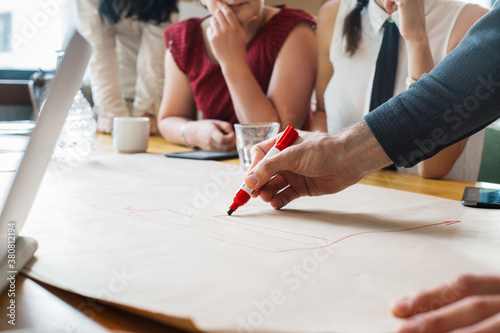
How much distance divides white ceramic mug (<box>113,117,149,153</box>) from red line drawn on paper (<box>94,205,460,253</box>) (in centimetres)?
65

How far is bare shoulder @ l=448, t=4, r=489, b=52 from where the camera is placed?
1.05 m

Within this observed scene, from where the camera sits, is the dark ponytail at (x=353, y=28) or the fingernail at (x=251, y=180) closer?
the fingernail at (x=251, y=180)

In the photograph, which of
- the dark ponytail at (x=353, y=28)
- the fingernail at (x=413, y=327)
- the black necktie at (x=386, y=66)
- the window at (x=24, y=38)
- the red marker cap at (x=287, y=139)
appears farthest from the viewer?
the window at (x=24, y=38)

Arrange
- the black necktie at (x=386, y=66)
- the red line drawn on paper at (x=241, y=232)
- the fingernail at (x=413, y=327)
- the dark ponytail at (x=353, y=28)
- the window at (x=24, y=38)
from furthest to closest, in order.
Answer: the window at (x=24, y=38), the dark ponytail at (x=353, y=28), the black necktie at (x=386, y=66), the red line drawn on paper at (x=241, y=232), the fingernail at (x=413, y=327)

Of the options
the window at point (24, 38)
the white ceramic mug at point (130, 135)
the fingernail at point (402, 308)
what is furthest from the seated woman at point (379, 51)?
the window at point (24, 38)

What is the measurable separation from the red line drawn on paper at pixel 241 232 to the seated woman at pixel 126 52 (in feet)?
4.07

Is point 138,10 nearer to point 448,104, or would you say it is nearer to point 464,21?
point 464,21

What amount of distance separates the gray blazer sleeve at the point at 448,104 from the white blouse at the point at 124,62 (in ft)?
4.76

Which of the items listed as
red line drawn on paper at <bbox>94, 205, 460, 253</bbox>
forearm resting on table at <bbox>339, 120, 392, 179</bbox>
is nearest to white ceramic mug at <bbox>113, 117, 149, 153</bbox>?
red line drawn on paper at <bbox>94, 205, 460, 253</bbox>

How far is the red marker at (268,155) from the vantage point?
0.63 m

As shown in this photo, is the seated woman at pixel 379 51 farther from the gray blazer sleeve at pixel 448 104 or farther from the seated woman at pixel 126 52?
the seated woman at pixel 126 52

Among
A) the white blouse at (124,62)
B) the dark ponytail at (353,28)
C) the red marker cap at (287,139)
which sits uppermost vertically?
the dark ponytail at (353,28)

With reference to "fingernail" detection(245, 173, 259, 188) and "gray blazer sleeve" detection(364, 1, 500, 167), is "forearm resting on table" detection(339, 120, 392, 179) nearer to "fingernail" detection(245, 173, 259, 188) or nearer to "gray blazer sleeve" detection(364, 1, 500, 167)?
"gray blazer sleeve" detection(364, 1, 500, 167)

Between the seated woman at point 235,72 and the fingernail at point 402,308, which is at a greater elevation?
the fingernail at point 402,308
